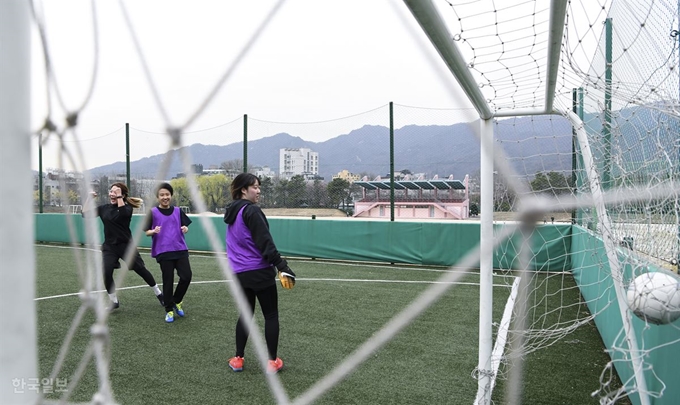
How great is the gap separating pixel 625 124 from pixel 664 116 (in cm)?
86

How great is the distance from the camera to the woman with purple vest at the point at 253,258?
364 cm

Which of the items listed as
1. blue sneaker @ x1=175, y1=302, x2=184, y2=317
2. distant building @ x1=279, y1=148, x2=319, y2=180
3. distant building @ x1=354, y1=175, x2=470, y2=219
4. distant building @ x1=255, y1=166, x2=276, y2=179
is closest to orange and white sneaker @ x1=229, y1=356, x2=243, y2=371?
blue sneaker @ x1=175, y1=302, x2=184, y2=317

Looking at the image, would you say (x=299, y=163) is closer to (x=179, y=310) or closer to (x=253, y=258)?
(x=179, y=310)

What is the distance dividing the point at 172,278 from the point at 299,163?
6949mm

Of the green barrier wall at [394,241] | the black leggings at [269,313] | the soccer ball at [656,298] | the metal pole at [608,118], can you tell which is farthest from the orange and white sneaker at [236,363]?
the green barrier wall at [394,241]

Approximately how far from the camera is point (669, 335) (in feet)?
8.23

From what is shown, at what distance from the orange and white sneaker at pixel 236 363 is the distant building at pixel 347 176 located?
25.5 ft

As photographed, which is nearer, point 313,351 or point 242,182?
point 242,182

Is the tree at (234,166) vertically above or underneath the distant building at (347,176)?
above

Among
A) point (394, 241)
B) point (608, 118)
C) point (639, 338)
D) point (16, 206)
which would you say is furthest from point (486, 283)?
point (394, 241)

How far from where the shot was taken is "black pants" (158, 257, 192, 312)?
5297mm

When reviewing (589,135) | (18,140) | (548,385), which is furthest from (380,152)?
(18,140)

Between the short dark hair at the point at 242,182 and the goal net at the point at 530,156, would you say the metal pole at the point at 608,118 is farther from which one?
the short dark hair at the point at 242,182

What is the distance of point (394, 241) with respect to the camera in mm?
9891
